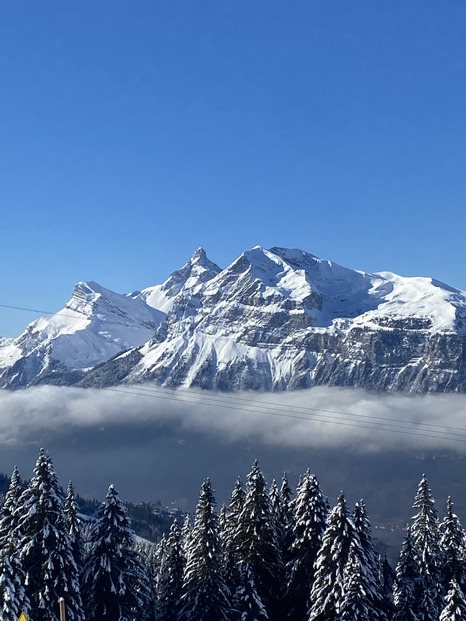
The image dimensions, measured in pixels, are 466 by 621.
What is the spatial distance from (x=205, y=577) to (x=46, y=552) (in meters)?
15.2

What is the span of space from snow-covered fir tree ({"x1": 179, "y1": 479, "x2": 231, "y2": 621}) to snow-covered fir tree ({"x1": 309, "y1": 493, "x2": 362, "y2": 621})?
7.90m

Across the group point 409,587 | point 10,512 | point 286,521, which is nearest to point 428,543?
point 409,587

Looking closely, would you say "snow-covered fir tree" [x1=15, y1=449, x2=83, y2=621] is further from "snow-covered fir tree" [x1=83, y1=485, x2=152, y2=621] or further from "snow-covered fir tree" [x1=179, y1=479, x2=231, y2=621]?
"snow-covered fir tree" [x1=179, y1=479, x2=231, y2=621]

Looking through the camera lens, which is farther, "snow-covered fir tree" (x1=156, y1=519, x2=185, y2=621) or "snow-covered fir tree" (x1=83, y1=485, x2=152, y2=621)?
"snow-covered fir tree" (x1=156, y1=519, x2=185, y2=621)

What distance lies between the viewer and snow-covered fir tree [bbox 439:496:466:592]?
68.9 meters

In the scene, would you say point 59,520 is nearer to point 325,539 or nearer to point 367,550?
point 325,539

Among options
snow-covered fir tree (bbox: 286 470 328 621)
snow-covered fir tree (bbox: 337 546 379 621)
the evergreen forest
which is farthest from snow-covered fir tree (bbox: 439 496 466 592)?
→ snow-covered fir tree (bbox: 337 546 379 621)

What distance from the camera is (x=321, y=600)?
201ft

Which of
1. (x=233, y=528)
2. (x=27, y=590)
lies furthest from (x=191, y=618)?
(x=27, y=590)

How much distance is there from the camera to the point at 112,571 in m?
60.2

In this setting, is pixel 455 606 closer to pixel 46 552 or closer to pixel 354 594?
pixel 354 594

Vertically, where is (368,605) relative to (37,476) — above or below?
below

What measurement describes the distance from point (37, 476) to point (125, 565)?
430 inches

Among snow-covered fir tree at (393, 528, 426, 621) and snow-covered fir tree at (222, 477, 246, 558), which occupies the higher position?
snow-covered fir tree at (222, 477, 246, 558)
